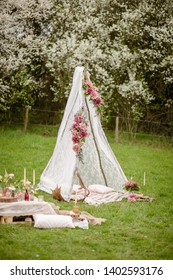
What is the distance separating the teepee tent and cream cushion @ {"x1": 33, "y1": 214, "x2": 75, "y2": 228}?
2190 mm

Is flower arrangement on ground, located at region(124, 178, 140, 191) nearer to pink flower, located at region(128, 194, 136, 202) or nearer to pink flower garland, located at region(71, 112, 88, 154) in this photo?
pink flower, located at region(128, 194, 136, 202)

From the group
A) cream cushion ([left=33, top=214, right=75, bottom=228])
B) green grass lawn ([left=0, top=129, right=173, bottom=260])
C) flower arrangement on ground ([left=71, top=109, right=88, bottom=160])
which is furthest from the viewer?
flower arrangement on ground ([left=71, top=109, right=88, bottom=160])

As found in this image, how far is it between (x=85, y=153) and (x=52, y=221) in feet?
9.78

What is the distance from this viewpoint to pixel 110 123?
17.2m

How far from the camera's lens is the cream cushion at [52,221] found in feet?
22.6

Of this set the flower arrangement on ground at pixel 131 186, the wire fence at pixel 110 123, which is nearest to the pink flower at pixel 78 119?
the flower arrangement on ground at pixel 131 186

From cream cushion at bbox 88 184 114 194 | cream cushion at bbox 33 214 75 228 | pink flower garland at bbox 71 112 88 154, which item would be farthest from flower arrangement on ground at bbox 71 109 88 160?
cream cushion at bbox 33 214 75 228

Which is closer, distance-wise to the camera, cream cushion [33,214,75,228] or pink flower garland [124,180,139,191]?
cream cushion [33,214,75,228]

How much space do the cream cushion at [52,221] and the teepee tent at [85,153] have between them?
7.18 ft

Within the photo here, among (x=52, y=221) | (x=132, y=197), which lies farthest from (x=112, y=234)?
(x=132, y=197)

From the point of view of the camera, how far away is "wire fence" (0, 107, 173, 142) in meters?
16.4

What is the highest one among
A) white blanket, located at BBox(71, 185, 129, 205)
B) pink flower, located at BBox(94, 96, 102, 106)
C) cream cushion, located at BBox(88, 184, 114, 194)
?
pink flower, located at BBox(94, 96, 102, 106)

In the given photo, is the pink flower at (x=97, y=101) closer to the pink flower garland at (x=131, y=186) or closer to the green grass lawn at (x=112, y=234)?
the pink flower garland at (x=131, y=186)
